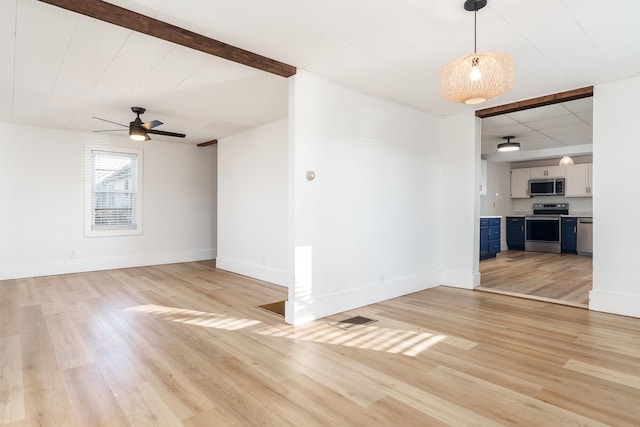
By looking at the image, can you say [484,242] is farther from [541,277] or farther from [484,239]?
[541,277]

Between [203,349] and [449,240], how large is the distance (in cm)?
383

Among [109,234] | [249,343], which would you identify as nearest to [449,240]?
[249,343]

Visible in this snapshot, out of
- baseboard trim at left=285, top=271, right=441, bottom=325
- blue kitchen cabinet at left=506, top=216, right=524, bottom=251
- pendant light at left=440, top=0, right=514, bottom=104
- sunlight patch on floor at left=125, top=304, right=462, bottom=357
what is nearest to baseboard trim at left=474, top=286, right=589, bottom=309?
baseboard trim at left=285, top=271, right=441, bottom=325

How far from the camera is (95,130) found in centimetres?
625

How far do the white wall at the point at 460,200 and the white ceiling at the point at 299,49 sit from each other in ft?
1.56

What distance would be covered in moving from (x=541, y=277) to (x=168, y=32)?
6174 millimetres

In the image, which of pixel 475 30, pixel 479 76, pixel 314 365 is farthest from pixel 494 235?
pixel 314 365

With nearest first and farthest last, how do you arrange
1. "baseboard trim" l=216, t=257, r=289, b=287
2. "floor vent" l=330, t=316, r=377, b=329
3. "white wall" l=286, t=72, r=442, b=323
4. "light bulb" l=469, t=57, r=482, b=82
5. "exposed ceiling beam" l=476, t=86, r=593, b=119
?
"light bulb" l=469, t=57, r=482, b=82
"floor vent" l=330, t=316, r=377, b=329
"white wall" l=286, t=72, r=442, b=323
"exposed ceiling beam" l=476, t=86, r=593, b=119
"baseboard trim" l=216, t=257, r=289, b=287

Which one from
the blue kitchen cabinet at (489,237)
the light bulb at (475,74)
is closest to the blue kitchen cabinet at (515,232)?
the blue kitchen cabinet at (489,237)

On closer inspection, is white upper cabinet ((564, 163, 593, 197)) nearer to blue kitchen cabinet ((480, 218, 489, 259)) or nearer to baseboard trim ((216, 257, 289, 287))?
blue kitchen cabinet ((480, 218, 489, 259))

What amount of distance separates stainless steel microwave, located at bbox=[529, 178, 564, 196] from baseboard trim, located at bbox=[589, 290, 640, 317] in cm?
600

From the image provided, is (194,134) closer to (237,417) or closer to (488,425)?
(237,417)

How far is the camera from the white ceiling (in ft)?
8.09

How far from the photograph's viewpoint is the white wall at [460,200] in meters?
4.97
